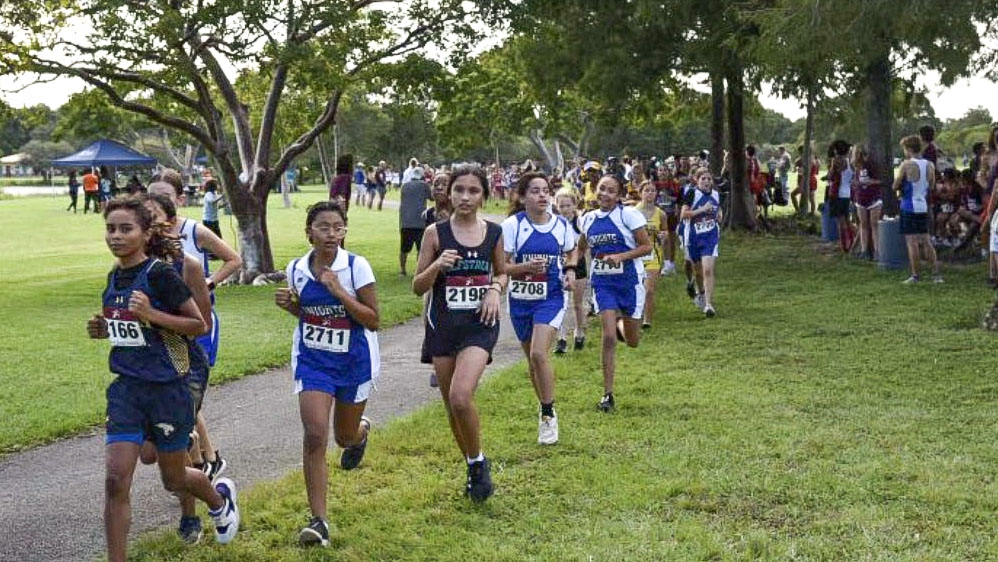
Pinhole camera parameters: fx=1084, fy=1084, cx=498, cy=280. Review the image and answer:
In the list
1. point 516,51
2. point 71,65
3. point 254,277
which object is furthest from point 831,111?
point 71,65

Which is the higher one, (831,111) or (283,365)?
(831,111)

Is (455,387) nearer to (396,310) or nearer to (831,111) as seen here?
(396,310)

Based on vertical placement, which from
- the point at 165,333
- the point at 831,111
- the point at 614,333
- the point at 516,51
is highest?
the point at 516,51

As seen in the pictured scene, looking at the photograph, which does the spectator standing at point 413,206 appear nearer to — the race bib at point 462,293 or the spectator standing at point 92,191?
the race bib at point 462,293

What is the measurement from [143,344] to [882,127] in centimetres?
1580

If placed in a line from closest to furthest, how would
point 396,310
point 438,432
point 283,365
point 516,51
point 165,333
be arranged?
point 165,333, point 438,432, point 283,365, point 396,310, point 516,51

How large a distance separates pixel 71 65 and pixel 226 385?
9.10m

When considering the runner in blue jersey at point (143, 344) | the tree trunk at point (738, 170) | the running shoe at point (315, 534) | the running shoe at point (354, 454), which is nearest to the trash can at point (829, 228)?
the tree trunk at point (738, 170)

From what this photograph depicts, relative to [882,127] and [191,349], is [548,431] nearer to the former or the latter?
[191,349]

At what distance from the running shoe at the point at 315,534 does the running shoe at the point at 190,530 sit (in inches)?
22.0

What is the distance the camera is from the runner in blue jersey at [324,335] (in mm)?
5426

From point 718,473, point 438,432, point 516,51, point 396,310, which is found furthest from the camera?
point 516,51

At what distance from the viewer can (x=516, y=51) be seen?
75.5 feet

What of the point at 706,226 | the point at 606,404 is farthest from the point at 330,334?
the point at 706,226
